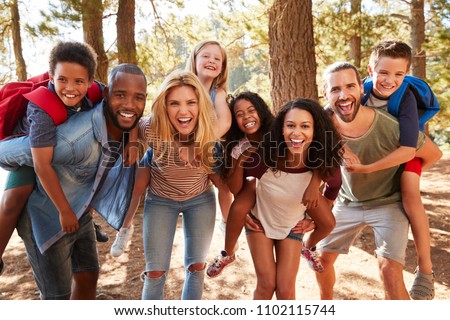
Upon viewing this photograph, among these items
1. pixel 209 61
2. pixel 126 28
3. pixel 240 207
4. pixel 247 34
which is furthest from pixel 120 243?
pixel 247 34

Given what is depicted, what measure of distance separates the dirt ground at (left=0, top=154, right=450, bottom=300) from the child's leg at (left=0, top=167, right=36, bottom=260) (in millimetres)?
1754

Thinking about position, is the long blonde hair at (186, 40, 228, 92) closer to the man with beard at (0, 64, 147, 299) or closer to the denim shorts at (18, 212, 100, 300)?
the man with beard at (0, 64, 147, 299)

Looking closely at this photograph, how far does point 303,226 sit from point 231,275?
6.10 ft

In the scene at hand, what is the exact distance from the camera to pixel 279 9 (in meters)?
5.03

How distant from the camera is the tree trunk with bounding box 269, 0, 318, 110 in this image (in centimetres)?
498

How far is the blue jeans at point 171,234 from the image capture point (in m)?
2.62

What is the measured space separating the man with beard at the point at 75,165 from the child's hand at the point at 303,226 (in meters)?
1.36

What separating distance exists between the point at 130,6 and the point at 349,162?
469 cm

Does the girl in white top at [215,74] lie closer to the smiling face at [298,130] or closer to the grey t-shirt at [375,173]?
the smiling face at [298,130]

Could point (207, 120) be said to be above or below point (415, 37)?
below
